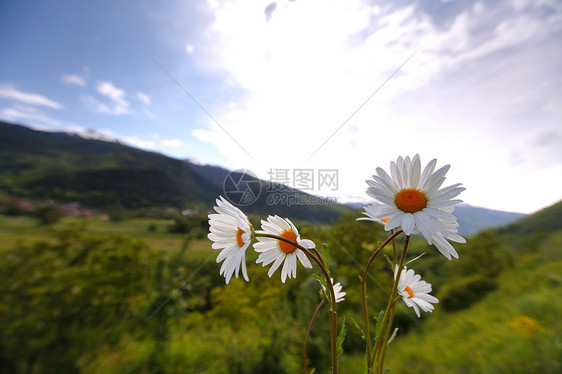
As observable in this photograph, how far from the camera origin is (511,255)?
17.7ft

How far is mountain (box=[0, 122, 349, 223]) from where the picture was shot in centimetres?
224

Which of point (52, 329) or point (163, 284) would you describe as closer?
point (163, 284)

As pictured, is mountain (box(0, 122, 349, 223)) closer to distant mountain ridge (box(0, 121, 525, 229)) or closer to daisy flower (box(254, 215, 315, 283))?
distant mountain ridge (box(0, 121, 525, 229))

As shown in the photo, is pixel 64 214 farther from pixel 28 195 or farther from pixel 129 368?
pixel 129 368

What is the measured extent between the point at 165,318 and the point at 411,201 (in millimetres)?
2405

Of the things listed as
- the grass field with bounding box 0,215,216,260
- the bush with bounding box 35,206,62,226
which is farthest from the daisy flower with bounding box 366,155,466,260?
the bush with bounding box 35,206,62,226

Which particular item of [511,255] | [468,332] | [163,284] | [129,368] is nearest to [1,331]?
[129,368]

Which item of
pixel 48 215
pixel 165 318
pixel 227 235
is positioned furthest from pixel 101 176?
pixel 227 235

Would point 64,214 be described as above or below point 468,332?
above

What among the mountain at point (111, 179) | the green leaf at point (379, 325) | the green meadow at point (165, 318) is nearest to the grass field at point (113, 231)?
the green meadow at point (165, 318)

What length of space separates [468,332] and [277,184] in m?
3.08

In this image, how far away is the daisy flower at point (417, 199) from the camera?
1.12 feet

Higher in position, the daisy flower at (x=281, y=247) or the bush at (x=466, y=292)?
the daisy flower at (x=281, y=247)

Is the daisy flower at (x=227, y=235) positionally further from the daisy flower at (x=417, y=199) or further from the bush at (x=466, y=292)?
the bush at (x=466, y=292)
